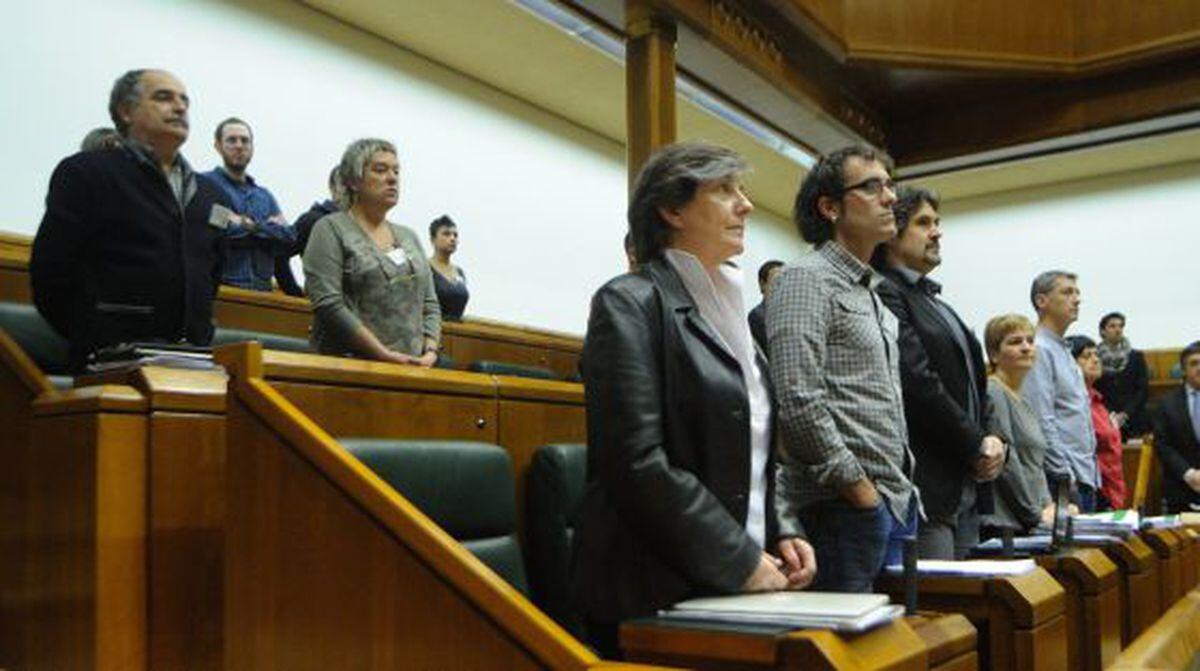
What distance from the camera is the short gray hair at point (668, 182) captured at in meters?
1.12

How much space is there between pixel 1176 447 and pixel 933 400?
2.85m

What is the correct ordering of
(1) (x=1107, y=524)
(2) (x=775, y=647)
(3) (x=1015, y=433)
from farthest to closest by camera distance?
(3) (x=1015, y=433)
(1) (x=1107, y=524)
(2) (x=775, y=647)

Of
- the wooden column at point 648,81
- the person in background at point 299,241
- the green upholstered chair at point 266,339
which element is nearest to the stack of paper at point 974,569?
the green upholstered chair at point 266,339

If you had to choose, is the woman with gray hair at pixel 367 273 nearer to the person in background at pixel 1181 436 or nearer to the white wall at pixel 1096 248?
the person in background at pixel 1181 436

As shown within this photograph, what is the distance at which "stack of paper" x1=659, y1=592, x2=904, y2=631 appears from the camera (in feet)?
2.56

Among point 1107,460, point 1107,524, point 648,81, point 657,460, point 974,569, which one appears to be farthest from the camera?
point 648,81

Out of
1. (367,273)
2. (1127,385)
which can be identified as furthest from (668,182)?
(1127,385)

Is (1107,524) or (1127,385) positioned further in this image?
(1127,385)

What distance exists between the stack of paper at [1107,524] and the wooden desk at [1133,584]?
48 mm

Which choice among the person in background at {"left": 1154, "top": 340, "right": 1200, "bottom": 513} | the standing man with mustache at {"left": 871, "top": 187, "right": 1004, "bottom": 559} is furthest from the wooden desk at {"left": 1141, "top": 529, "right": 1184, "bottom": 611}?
the person in background at {"left": 1154, "top": 340, "right": 1200, "bottom": 513}

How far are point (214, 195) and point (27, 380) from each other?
46 cm

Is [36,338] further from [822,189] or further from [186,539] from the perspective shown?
[822,189]

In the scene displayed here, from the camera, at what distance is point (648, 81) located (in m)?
3.35

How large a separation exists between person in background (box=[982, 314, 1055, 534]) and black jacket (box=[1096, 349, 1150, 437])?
8.71ft
